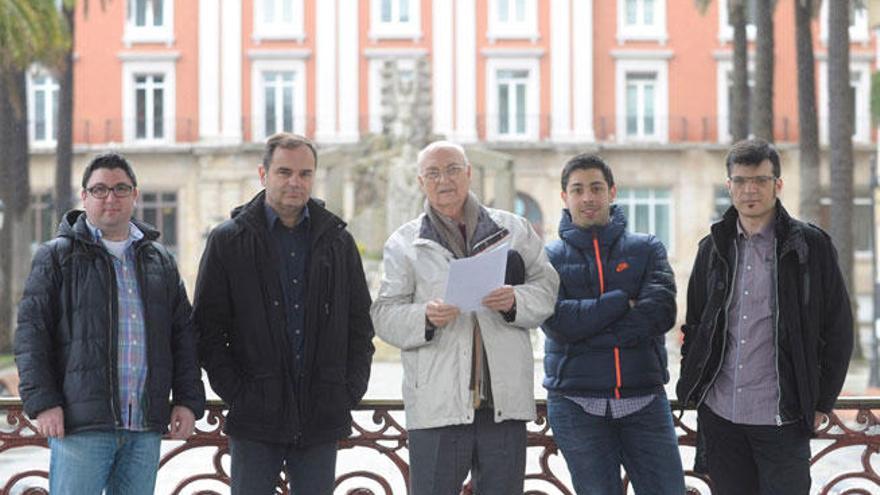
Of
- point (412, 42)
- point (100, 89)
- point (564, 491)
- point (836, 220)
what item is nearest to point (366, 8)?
point (412, 42)

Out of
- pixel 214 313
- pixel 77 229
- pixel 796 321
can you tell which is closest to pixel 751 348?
pixel 796 321

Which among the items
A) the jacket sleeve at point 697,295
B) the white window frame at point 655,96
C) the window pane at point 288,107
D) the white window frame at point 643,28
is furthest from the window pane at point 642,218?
the jacket sleeve at point 697,295

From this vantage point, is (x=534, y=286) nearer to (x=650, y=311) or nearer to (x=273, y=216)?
(x=650, y=311)

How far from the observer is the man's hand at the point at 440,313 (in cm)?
554

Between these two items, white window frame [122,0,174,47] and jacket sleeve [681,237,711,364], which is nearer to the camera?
jacket sleeve [681,237,711,364]

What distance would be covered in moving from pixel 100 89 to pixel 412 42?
11.6 meters

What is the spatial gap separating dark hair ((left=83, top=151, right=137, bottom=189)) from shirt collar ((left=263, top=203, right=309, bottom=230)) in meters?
0.60

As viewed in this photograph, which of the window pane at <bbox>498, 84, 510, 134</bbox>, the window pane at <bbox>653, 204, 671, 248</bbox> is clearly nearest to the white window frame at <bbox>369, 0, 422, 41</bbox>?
the window pane at <bbox>498, 84, 510, 134</bbox>

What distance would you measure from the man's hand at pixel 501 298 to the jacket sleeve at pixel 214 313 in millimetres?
1160

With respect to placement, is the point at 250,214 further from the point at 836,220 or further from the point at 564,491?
the point at 836,220

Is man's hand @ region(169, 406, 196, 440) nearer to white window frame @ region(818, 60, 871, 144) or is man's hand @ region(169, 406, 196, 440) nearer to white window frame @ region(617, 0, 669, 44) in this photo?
white window frame @ region(617, 0, 669, 44)

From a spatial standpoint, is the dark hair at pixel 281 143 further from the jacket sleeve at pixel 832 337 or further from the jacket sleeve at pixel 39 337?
the jacket sleeve at pixel 832 337

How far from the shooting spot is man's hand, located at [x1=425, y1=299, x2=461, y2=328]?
554 centimetres

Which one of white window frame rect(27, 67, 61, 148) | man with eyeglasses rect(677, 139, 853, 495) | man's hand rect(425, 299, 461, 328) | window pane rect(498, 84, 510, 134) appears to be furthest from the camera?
window pane rect(498, 84, 510, 134)
